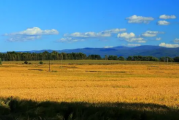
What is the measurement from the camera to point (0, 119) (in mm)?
6473

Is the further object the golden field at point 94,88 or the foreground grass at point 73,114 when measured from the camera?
the golden field at point 94,88

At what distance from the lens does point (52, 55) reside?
638 feet

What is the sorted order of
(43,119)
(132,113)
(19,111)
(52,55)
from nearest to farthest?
(43,119)
(132,113)
(19,111)
(52,55)

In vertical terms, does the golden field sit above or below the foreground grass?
below

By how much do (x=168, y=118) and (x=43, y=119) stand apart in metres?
3.59

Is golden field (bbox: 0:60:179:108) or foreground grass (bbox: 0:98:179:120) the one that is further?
golden field (bbox: 0:60:179:108)

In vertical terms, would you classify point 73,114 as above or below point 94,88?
above

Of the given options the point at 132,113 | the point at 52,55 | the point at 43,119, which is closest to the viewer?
the point at 43,119

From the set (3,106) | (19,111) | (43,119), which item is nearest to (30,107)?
(19,111)

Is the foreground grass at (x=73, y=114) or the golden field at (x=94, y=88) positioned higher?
the foreground grass at (x=73, y=114)

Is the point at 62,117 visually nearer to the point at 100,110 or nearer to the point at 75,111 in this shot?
the point at 75,111

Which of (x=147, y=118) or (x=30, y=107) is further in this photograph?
(x=30, y=107)

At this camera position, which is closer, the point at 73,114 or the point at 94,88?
the point at 73,114

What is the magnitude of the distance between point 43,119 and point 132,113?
104 inches
